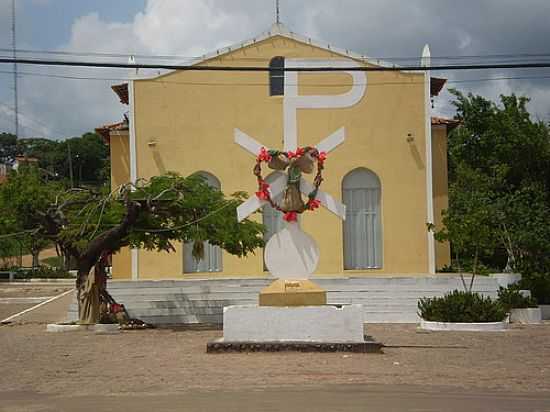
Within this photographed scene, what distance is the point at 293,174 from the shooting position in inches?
670

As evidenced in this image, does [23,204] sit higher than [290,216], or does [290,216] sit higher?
[23,204]

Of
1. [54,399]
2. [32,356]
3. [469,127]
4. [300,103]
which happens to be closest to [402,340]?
[32,356]

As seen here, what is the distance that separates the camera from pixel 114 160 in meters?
30.6

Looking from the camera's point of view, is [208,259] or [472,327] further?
[208,259]

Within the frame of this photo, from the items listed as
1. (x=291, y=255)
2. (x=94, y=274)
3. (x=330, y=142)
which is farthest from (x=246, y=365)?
(x=94, y=274)

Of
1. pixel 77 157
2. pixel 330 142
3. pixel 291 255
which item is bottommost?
pixel 291 255

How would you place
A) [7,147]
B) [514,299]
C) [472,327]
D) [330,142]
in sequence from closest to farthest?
[330,142], [472,327], [514,299], [7,147]

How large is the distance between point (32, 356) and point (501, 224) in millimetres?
15587

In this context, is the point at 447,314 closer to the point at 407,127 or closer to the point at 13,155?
the point at 407,127

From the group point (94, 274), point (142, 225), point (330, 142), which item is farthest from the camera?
point (142, 225)

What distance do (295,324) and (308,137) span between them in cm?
1297

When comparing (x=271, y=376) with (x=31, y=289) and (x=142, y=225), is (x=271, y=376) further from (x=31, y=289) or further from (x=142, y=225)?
(x=31, y=289)

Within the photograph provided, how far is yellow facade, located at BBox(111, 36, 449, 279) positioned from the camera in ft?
92.7

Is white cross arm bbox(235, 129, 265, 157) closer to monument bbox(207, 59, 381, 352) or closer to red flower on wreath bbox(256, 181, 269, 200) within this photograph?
monument bbox(207, 59, 381, 352)
